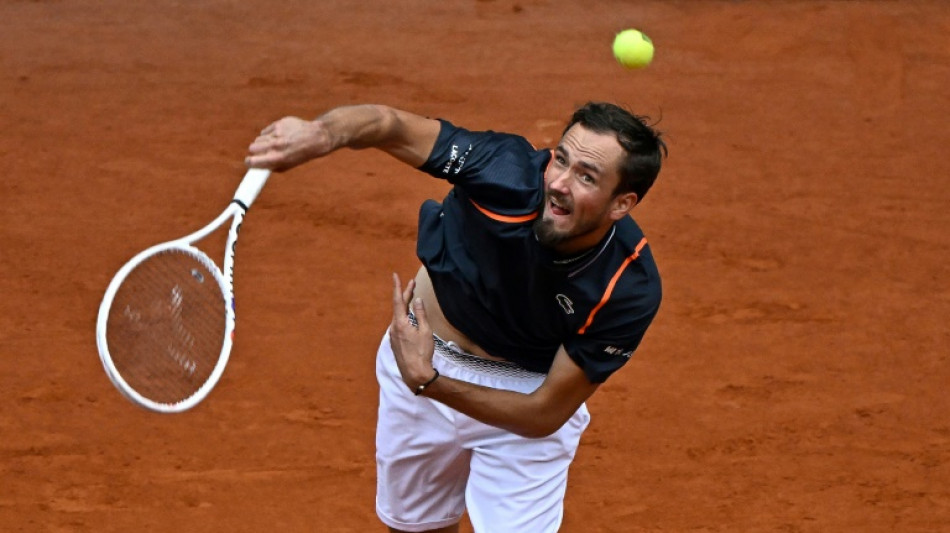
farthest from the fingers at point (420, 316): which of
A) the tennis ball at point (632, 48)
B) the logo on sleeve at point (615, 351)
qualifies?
the tennis ball at point (632, 48)

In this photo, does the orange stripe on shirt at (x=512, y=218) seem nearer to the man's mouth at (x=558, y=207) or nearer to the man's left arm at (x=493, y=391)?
the man's mouth at (x=558, y=207)

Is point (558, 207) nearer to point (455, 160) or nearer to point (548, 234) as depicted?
point (548, 234)

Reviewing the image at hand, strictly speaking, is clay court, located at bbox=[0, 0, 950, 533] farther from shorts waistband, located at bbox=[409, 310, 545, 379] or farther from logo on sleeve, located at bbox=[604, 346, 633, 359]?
logo on sleeve, located at bbox=[604, 346, 633, 359]

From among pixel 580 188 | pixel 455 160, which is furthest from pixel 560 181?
pixel 455 160

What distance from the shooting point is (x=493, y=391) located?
179 inches

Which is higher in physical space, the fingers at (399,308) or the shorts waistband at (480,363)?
the fingers at (399,308)

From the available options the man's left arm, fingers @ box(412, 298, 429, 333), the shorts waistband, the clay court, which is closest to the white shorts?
the shorts waistband

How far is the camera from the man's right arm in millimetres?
3664

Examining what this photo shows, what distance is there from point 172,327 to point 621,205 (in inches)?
64.3

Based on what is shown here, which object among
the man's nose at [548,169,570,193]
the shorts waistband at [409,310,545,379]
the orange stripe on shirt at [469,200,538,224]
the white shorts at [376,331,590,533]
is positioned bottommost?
the white shorts at [376,331,590,533]

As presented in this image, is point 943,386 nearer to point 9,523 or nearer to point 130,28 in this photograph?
point 9,523

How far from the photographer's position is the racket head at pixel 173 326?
4.45 m

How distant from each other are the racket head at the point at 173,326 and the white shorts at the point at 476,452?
65 cm

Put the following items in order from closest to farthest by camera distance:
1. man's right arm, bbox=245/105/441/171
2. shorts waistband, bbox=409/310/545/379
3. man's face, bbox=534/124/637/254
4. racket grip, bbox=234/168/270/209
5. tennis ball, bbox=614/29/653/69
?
man's right arm, bbox=245/105/441/171 < racket grip, bbox=234/168/270/209 < man's face, bbox=534/124/637/254 < shorts waistband, bbox=409/310/545/379 < tennis ball, bbox=614/29/653/69
